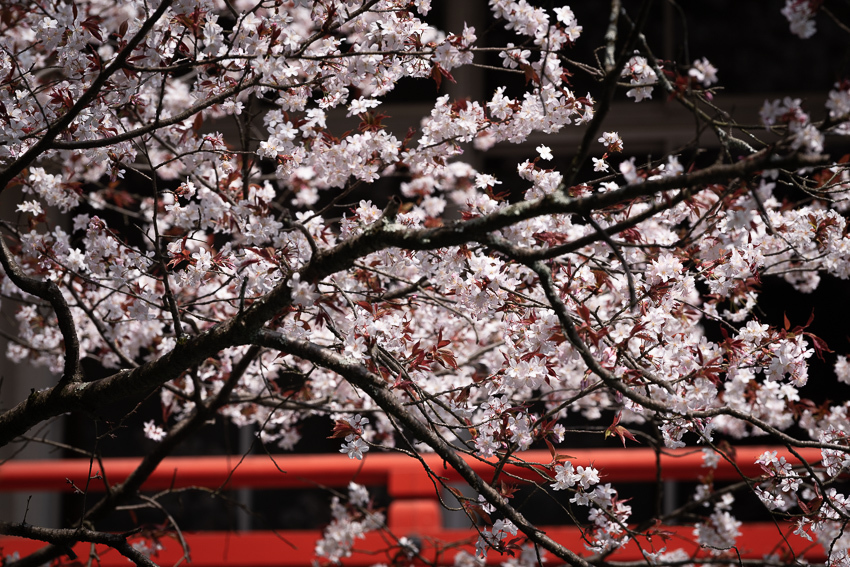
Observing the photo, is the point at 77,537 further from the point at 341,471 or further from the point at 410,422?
the point at 341,471

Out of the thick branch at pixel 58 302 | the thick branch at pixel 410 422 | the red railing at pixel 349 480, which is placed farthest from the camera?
the red railing at pixel 349 480

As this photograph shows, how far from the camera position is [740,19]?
14.2ft

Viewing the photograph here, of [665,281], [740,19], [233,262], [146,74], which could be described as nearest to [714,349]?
[665,281]

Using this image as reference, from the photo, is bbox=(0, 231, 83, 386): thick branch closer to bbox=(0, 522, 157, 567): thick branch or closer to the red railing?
bbox=(0, 522, 157, 567): thick branch

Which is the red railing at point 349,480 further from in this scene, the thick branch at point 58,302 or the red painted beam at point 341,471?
the thick branch at point 58,302

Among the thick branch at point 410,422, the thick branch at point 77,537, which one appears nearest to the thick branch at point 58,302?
the thick branch at point 77,537

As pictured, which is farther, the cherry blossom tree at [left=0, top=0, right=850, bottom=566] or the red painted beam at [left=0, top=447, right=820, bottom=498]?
the red painted beam at [left=0, top=447, right=820, bottom=498]

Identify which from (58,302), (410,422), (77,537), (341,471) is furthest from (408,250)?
(341,471)

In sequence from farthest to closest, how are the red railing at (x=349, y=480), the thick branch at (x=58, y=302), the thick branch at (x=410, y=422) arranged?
the red railing at (x=349, y=480)
the thick branch at (x=58, y=302)
the thick branch at (x=410, y=422)

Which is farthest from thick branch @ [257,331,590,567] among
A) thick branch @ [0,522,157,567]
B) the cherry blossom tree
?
thick branch @ [0,522,157,567]

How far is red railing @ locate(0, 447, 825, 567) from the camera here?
2.83 m

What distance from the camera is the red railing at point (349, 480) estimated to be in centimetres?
283

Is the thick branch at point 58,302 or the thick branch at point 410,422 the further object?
the thick branch at point 58,302

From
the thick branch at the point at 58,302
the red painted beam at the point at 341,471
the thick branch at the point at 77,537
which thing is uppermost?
the thick branch at the point at 58,302
